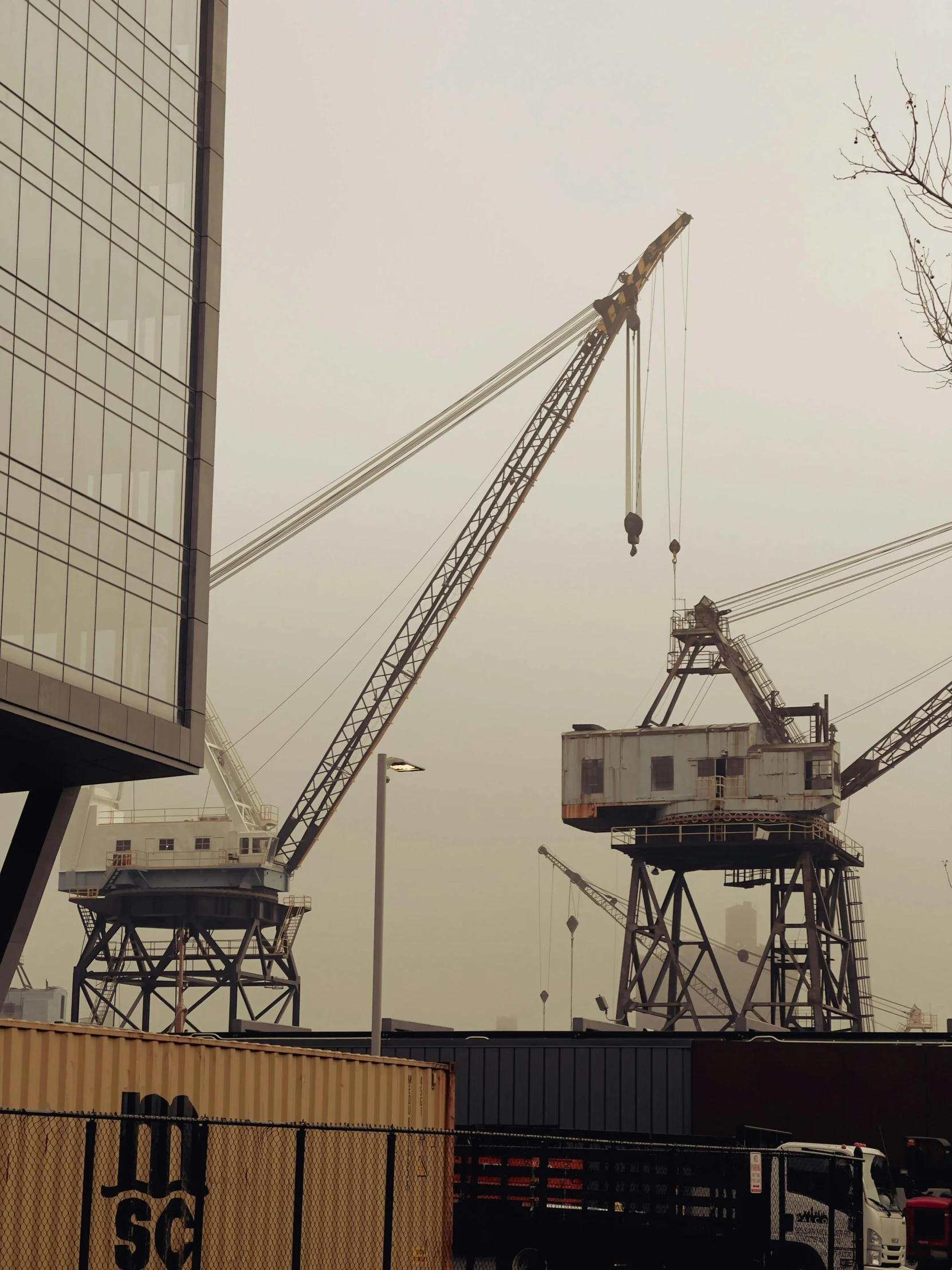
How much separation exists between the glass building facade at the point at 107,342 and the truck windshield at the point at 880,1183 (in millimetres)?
26639

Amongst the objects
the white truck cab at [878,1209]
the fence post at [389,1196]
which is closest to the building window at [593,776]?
the white truck cab at [878,1209]

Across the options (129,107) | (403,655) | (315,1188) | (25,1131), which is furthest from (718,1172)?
(403,655)

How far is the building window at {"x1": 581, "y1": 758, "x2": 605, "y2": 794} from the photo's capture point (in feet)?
310

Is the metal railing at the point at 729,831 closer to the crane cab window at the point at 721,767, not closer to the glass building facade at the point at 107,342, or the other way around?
the crane cab window at the point at 721,767

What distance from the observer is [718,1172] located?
2806 centimetres

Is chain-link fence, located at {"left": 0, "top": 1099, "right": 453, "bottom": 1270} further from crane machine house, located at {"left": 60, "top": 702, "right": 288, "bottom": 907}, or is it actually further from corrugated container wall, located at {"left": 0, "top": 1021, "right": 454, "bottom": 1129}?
crane machine house, located at {"left": 60, "top": 702, "right": 288, "bottom": 907}

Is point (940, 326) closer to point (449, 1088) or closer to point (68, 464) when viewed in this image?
point (449, 1088)

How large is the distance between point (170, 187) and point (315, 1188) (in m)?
38.8

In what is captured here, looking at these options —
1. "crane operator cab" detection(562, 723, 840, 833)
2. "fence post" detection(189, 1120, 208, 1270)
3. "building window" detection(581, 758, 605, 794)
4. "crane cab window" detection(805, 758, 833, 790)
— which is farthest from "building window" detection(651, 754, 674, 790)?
"fence post" detection(189, 1120, 208, 1270)

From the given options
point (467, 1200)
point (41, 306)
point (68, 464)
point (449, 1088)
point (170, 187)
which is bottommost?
point (467, 1200)

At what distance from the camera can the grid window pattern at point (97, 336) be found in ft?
151

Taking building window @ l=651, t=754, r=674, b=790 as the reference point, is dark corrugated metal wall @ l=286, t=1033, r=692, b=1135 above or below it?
below

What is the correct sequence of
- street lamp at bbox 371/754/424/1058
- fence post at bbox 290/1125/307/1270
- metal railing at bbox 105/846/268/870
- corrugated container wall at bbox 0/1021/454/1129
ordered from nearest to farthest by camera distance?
1. fence post at bbox 290/1125/307/1270
2. corrugated container wall at bbox 0/1021/454/1129
3. street lamp at bbox 371/754/424/1058
4. metal railing at bbox 105/846/268/870

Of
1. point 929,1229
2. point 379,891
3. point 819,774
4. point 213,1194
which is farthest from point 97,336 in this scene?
point 819,774
